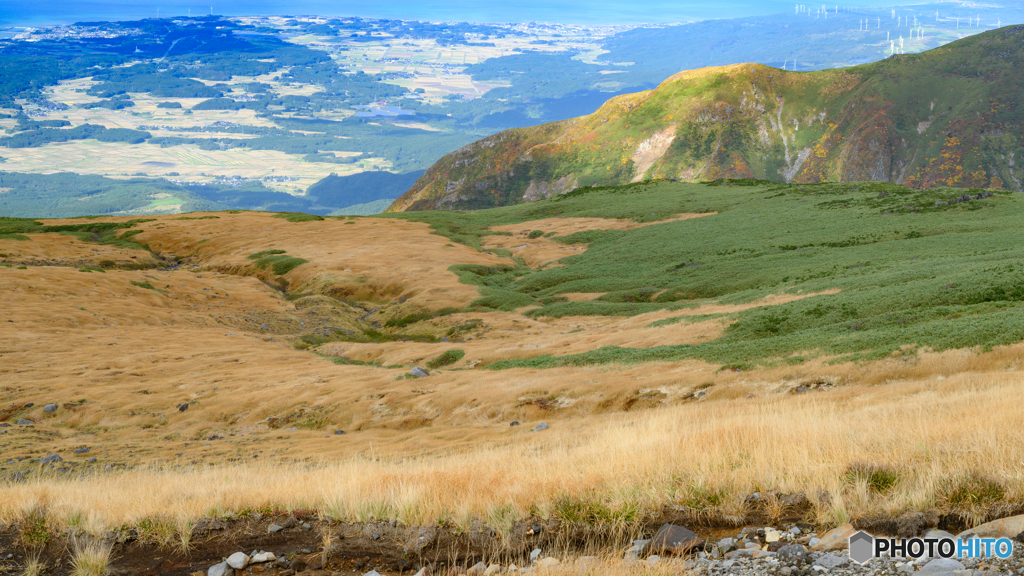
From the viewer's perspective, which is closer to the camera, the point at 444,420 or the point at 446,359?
the point at 444,420

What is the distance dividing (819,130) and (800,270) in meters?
170

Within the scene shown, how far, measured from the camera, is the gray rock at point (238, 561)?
585 centimetres

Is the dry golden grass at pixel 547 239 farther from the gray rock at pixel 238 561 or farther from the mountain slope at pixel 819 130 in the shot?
the mountain slope at pixel 819 130

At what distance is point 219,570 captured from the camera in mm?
5773

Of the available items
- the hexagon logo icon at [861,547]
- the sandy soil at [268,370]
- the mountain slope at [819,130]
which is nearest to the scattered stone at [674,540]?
the hexagon logo icon at [861,547]

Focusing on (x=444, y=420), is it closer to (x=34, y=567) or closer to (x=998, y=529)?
(x=34, y=567)

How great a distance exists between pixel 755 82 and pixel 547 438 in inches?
8165

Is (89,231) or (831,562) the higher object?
(89,231)

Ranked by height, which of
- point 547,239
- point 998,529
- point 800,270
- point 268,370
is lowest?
point 268,370

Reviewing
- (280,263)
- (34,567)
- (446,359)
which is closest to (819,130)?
(280,263)

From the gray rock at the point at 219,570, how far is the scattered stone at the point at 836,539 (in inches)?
225

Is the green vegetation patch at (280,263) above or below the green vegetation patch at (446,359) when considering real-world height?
above

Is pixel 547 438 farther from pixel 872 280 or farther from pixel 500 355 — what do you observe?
pixel 872 280

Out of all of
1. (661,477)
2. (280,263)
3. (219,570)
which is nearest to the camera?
(219,570)
